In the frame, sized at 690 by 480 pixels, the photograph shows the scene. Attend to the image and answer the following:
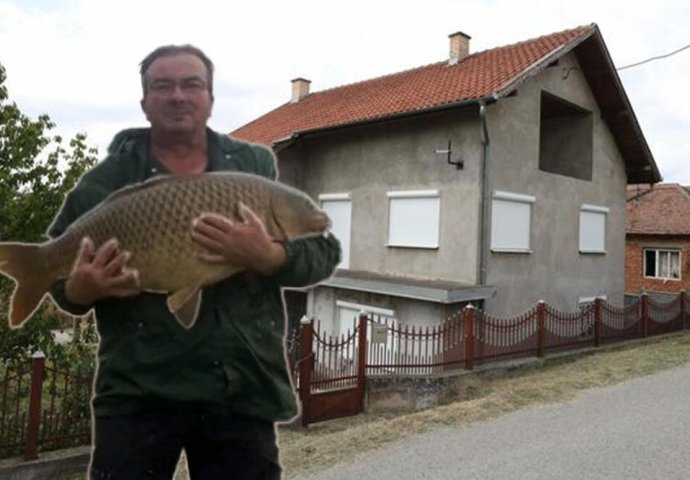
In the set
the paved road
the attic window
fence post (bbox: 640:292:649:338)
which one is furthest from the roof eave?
fence post (bbox: 640:292:649:338)

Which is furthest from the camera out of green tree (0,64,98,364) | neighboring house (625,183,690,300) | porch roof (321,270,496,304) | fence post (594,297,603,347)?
neighboring house (625,183,690,300)

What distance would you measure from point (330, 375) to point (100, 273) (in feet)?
22.9

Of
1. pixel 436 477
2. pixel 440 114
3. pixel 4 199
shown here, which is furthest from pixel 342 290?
pixel 4 199

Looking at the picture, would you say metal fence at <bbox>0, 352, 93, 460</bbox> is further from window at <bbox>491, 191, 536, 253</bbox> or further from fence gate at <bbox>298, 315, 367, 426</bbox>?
window at <bbox>491, 191, 536, 253</bbox>

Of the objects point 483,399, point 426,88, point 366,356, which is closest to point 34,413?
point 366,356

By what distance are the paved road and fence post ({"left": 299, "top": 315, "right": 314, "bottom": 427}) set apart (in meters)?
1.90

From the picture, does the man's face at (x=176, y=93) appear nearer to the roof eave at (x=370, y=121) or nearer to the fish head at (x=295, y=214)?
the fish head at (x=295, y=214)

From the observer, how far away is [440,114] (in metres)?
11.2

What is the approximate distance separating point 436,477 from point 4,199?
3.85m

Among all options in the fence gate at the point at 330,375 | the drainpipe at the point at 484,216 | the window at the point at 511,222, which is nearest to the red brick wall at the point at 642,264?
the window at the point at 511,222

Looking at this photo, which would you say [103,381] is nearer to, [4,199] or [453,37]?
[4,199]

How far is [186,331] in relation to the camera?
1.31m

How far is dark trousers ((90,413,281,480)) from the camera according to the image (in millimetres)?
1380

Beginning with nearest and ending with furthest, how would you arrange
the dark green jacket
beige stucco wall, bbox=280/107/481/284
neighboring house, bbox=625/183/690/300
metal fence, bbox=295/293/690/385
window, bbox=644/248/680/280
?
1. the dark green jacket
2. metal fence, bbox=295/293/690/385
3. beige stucco wall, bbox=280/107/481/284
4. neighboring house, bbox=625/183/690/300
5. window, bbox=644/248/680/280
